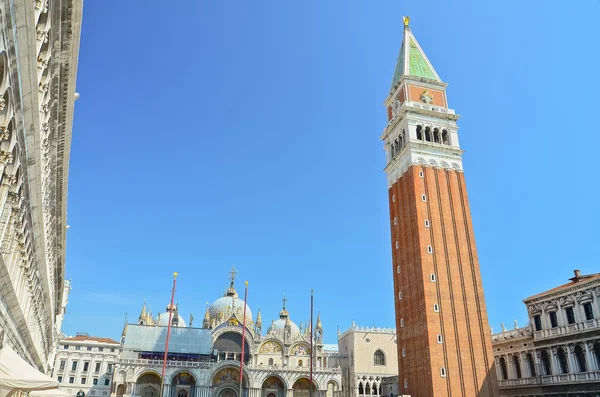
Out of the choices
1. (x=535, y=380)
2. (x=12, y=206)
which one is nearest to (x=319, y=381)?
(x=535, y=380)

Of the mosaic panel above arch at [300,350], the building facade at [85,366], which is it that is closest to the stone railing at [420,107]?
the mosaic panel above arch at [300,350]

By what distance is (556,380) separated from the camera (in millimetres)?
36875

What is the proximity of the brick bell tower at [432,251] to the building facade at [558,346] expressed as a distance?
330cm

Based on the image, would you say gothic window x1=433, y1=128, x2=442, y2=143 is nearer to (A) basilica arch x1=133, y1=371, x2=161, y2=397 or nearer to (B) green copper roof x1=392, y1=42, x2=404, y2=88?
(B) green copper roof x1=392, y1=42, x2=404, y2=88

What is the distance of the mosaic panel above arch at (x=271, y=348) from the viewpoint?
197ft

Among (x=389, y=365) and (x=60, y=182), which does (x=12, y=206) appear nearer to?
(x=60, y=182)

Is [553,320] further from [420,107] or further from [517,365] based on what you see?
[420,107]

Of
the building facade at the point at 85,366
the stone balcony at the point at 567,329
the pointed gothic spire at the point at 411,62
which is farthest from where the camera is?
the building facade at the point at 85,366

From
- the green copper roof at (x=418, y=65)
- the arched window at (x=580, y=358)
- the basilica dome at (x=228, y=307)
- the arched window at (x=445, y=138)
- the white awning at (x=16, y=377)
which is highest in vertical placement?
the green copper roof at (x=418, y=65)

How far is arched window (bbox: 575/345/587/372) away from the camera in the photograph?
34.6 m

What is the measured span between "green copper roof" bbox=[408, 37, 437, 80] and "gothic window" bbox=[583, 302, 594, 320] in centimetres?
2907

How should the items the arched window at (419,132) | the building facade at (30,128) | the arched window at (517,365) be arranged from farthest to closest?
the arched window at (419,132) → the arched window at (517,365) → the building facade at (30,128)

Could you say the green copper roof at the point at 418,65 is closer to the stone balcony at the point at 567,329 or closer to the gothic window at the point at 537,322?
the gothic window at the point at 537,322

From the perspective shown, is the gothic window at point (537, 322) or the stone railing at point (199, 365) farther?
the stone railing at point (199, 365)
